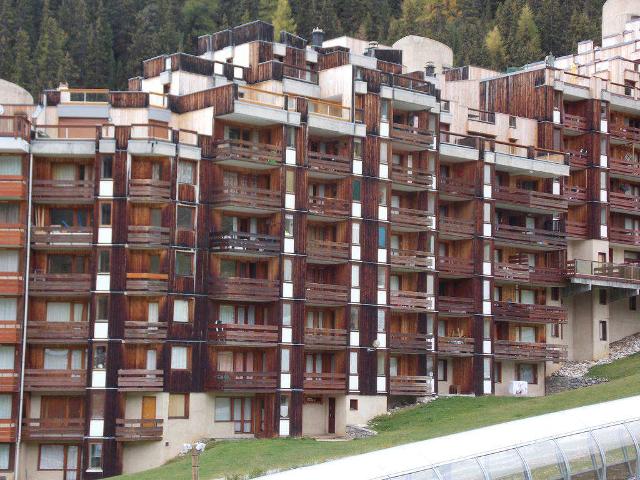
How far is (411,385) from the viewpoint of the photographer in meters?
89.9

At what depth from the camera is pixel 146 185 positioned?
80.1m

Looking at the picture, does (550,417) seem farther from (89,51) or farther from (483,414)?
(89,51)

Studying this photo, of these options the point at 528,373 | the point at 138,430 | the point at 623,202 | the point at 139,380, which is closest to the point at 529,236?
the point at 528,373

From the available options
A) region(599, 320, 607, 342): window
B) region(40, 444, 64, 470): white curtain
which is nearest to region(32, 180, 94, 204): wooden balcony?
region(40, 444, 64, 470): white curtain

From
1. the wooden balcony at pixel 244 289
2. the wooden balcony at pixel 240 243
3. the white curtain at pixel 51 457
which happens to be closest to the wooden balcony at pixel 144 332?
the wooden balcony at pixel 244 289

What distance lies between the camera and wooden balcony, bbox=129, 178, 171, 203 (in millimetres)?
79875

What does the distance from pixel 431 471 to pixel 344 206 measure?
4638cm

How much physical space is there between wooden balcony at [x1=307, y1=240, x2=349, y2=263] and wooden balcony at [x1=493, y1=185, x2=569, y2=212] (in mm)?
14883

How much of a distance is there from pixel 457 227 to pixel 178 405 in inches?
943

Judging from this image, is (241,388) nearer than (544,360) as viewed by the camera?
Yes

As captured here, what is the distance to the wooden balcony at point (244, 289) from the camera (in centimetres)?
8219

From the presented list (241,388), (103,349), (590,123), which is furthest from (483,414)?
(590,123)

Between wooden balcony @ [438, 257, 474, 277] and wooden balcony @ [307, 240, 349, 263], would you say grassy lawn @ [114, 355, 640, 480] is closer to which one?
wooden balcony @ [438, 257, 474, 277]

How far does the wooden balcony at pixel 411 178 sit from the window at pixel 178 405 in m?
19.6
